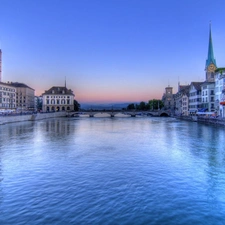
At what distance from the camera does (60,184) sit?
18.6 metres

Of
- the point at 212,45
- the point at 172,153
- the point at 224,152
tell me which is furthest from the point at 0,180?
the point at 212,45

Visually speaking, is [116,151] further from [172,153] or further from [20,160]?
[20,160]

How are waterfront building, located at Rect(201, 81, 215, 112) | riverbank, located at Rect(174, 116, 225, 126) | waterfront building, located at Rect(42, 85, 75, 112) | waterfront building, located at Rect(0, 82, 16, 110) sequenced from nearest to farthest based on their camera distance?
riverbank, located at Rect(174, 116, 225, 126)
waterfront building, located at Rect(201, 81, 215, 112)
waterfront building, located at Rect(0, 82, 16, 110)
waterfront building, located at Rect(42, 85, 75, 112)

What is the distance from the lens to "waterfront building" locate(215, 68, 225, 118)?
83938 millimetres

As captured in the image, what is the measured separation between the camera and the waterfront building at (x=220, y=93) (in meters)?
83.9

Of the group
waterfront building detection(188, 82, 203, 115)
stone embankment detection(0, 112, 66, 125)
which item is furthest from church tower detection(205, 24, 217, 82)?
stone embankment detection(0, 112, 66, 125)

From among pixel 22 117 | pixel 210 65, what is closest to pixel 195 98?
pixel 210 65

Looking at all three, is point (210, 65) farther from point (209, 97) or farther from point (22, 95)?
point (22, 95)

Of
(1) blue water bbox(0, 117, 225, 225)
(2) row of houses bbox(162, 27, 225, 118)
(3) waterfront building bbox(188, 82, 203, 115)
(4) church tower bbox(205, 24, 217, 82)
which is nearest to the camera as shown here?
(1) blue water bbox(0, 117, 225, 225)

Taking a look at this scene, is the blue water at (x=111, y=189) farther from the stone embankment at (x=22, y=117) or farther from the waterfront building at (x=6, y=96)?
the waterfront building at (x=6, y=96)

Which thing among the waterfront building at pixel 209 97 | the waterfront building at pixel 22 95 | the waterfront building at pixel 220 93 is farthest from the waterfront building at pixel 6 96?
the waterfront building at pixel 220 93

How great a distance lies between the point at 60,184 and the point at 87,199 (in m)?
3.70

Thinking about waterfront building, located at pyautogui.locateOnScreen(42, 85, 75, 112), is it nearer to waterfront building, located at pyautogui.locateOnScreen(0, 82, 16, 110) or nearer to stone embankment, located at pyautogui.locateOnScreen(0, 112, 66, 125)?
waterfront building, located at pyautogui.locateOnScreen(0, 82, 16, 110)

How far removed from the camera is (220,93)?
88938mm
